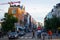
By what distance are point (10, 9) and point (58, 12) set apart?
2623 cm

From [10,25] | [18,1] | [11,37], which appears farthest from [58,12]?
[11,37]

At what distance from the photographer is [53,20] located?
8125cm

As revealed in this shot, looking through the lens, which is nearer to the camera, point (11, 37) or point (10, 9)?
point (11, 37)

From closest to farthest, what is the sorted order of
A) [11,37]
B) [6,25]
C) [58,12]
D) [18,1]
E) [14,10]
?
1. [11,37]
2. [6,25]
3. [18,1]
4. [58,12]
5. [14,10]

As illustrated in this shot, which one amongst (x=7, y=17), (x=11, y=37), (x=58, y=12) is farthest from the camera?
(x=58, y=12)

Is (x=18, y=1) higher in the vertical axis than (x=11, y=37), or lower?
higher

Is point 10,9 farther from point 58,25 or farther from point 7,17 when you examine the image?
point 58,25

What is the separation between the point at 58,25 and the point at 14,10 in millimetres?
42581

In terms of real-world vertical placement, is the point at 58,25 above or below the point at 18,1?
below

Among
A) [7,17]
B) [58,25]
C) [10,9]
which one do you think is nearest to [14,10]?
[10,9]

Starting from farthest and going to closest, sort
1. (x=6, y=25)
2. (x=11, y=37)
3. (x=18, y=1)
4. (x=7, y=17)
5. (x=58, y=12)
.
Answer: (x=58, y=12)
(x=18, y=1)
(x=7, y=17)
(x=6, y=25)
(x=11, y=37)

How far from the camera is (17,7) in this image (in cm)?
11719

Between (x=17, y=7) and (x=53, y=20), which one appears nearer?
(x=53, y=20)

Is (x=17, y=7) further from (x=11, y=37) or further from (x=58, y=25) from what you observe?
(x=11, y=37)
